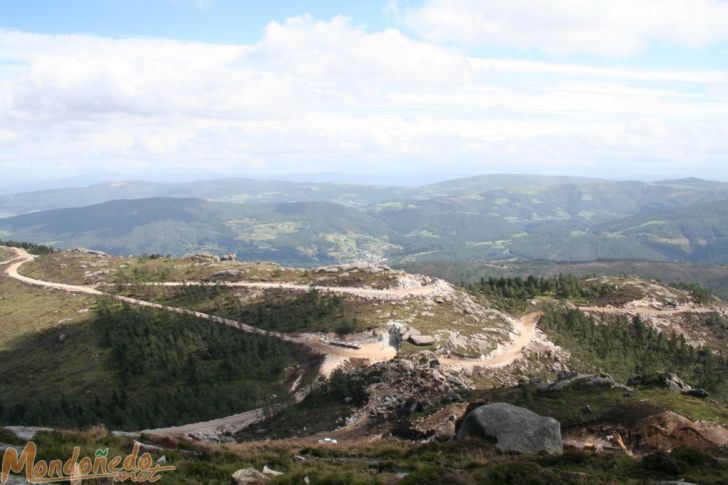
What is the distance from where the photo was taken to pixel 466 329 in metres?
95.8

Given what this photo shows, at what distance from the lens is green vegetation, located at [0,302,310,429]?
2589 inches

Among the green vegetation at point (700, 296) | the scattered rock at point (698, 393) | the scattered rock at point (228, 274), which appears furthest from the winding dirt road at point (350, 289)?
the green vegetation at point (700, 296)

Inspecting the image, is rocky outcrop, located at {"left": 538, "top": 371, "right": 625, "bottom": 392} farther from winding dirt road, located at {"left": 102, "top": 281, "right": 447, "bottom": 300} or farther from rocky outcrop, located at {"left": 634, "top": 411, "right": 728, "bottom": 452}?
winding dirt road, located at {"left": 102, "top": 281, "right": 447, "bottom": 300}

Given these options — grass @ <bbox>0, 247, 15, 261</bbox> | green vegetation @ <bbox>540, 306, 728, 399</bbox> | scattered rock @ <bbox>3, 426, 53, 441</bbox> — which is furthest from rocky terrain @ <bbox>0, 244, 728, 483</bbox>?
green vegetation @ <bbox>540, 306, 728, 399</bbox>

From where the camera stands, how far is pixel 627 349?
109 meters

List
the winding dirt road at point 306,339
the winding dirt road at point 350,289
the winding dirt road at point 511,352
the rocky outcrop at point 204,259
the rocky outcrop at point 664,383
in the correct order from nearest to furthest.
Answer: the rocky outcrop at point 664,383 → the winding dirt road at point 511,352 → the winding dirt road at point 306,339 → the winding dirt road at point 350,289 → the rocky outcrop at point 204,259

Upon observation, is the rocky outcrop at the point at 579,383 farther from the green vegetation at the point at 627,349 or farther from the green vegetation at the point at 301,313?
the green vegetation at the point at 301,313

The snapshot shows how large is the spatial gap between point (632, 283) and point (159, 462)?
160 meters

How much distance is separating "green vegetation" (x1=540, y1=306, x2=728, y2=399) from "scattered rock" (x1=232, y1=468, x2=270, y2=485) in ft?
275

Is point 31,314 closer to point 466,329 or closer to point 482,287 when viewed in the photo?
point 466,329

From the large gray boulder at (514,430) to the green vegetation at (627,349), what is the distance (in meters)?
64.8

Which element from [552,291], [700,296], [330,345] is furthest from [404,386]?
[700,296]

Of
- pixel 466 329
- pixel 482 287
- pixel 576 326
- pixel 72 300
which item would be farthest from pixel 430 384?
pixel 72 300

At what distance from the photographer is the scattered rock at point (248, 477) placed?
24844mm
